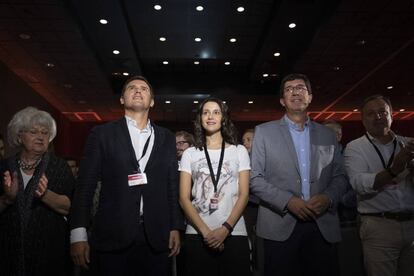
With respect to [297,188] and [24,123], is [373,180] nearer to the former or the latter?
[297,188]

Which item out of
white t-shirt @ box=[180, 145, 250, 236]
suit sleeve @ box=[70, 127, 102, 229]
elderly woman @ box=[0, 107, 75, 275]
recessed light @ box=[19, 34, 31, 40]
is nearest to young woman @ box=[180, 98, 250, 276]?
white t-shirt @ box=[180, 145, 250, 236]

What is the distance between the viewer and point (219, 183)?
204cm

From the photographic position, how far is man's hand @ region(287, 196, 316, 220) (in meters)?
1.83

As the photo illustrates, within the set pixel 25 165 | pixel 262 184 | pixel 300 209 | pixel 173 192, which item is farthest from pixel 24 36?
pixel 300 209

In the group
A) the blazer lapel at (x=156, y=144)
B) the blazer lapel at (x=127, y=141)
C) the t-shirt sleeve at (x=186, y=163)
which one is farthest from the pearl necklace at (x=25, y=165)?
the t-shirt sleeve at (x=186, y=163)

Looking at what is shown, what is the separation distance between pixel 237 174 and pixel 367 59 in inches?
284

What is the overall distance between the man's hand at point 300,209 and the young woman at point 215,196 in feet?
0.94

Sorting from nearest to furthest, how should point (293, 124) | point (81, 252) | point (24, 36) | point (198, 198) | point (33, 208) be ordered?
point (81, 252), point (33, 208), point (198, 198), point (293, 124), point (24, 36)

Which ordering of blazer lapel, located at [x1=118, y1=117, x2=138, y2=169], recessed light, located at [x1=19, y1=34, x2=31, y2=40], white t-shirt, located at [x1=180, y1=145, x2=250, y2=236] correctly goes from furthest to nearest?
recessed light, located at [x1=19, y1=34, x2=31, y2=40] → white t-shirt, located at [x1=180, y1=145, x2=250, y2=236] → blazer lapel, located at [x1=118, y1=117, x2=138, y2=169]

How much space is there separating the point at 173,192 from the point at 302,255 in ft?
2.56

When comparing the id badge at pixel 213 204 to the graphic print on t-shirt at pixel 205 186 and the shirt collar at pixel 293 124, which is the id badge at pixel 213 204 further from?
the shirt collar at pixel 293 124

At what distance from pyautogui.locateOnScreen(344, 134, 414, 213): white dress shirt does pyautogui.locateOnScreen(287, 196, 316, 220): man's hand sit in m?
0.50

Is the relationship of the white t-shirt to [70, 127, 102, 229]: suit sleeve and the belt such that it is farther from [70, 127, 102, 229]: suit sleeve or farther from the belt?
the belt

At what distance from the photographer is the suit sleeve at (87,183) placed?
1732 mm
